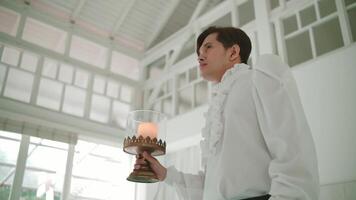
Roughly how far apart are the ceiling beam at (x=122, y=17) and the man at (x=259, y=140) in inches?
181

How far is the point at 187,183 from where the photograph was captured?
1.20m

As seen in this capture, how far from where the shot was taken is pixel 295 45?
3645mm

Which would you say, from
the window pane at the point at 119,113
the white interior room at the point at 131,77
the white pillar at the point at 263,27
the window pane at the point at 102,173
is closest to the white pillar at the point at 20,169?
the white interior room at the point at 131,77

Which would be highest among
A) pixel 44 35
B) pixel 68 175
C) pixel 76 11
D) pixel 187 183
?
pixel 76 11

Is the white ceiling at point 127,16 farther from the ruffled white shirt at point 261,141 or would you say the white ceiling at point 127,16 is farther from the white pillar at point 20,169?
the ruffled white shirt at point 261,141

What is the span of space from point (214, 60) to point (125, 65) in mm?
4774

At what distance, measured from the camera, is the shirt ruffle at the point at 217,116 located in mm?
1029

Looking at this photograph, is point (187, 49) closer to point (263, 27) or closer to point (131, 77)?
point (131, 77)

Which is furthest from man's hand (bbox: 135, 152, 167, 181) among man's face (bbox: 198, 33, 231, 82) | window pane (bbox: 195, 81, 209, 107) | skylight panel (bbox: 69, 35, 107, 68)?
skylight panel (bbox: 69, 35, 107, 68)

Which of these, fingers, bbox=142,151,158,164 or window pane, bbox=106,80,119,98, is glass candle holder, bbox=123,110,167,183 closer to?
fingers, bbox=142,151,158,164

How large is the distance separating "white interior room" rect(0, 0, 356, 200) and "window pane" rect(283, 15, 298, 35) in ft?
0.04

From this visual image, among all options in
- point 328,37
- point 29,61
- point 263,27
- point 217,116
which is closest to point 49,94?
point 29,61

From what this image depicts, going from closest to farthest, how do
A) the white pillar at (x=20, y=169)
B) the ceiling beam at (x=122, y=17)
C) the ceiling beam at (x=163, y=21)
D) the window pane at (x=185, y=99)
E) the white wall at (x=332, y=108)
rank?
the white wall at (x=332, y=108), the white pillar at (x=20, y=169), the window pane at (x=185, y=99), the ceiling beam at (x=122, y=17), the ceiling beam at (x=163, y=21)

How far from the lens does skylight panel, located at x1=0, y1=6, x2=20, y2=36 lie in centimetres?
467
